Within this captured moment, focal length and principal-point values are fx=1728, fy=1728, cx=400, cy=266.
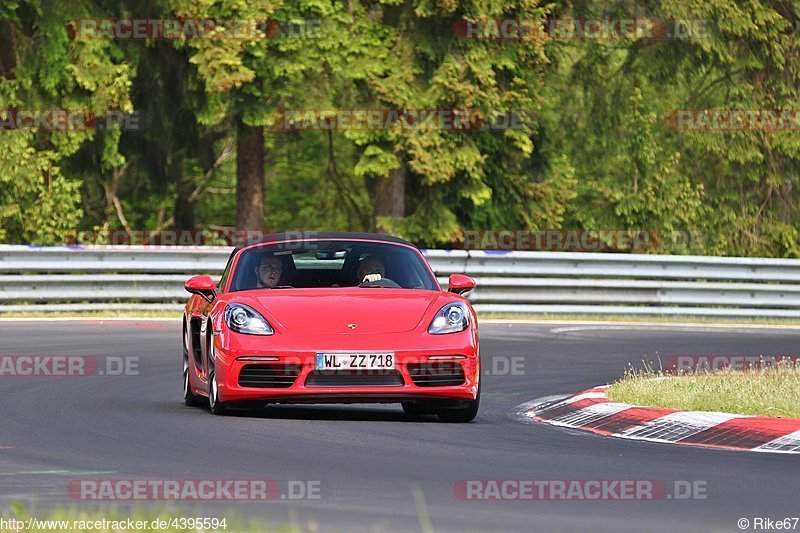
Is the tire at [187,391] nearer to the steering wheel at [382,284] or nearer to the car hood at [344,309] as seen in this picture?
the car hood at [344,309]

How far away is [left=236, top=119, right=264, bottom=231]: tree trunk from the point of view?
32.2m

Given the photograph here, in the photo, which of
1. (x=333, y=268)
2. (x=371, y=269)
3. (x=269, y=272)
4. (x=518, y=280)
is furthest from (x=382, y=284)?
(x=518, y=280)

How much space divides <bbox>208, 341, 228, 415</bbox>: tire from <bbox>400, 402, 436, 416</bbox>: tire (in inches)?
53.4

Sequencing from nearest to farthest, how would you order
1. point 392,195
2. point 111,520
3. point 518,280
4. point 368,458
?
point 111,520 < point 368,458 < point 518,280 < point 392,195

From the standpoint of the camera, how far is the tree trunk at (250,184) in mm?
32219

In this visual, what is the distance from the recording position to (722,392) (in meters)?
12.0

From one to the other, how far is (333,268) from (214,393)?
143cm

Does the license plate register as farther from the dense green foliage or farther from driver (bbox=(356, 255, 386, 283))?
the dense green foliage

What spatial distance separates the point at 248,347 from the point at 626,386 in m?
3.37

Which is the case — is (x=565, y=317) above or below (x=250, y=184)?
below

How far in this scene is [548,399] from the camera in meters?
13.3

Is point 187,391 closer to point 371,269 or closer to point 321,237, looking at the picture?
point 321,237

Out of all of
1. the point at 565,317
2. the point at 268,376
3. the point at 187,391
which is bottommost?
the point at 565,317

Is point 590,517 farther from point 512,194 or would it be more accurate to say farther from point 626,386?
point 512,194
